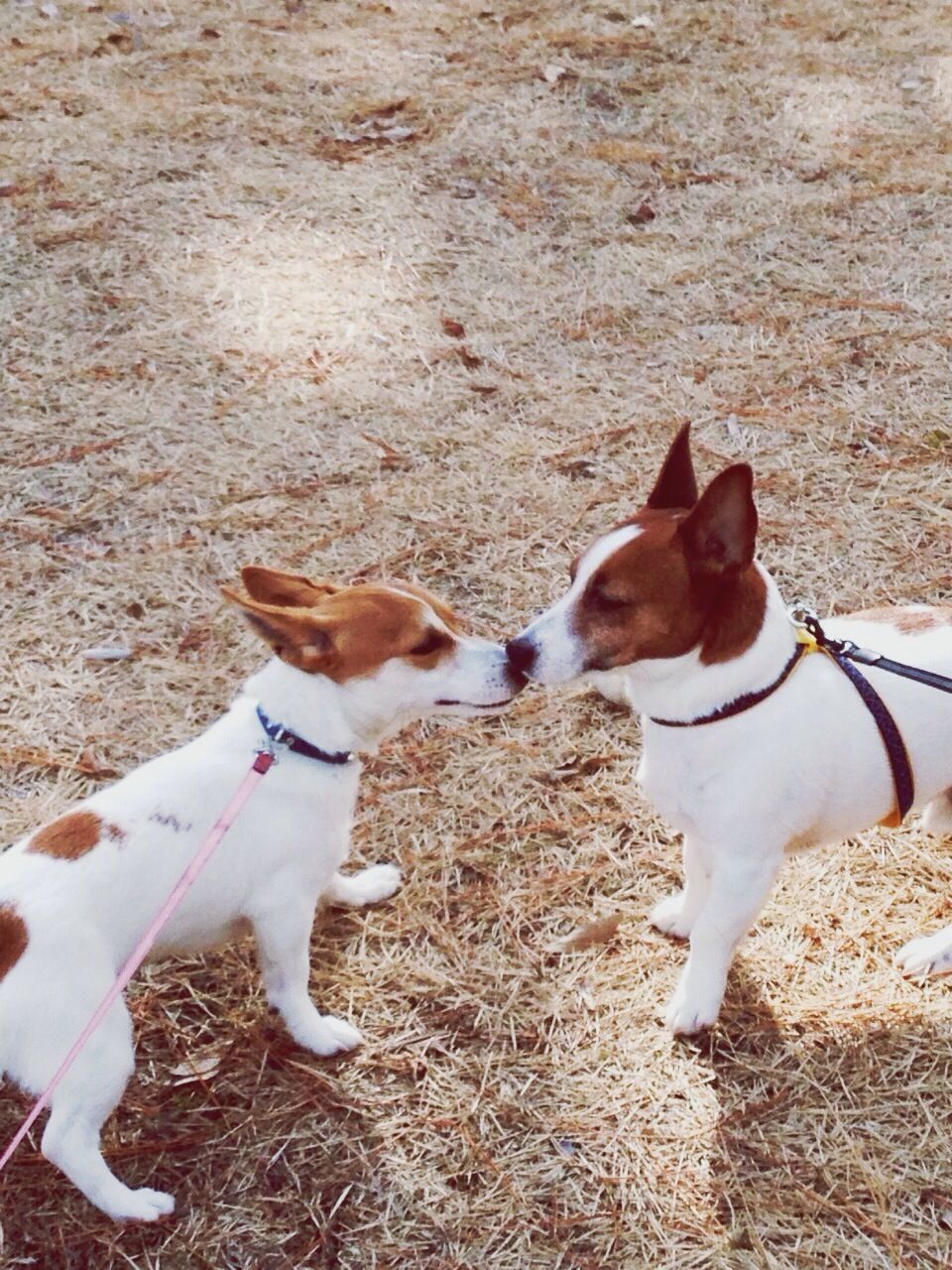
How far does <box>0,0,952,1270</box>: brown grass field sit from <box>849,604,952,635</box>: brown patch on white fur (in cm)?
77

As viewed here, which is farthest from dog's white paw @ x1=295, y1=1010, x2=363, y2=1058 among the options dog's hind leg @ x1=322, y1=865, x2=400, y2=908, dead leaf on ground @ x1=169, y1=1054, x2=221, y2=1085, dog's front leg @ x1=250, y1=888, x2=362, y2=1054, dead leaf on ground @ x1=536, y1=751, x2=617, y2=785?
dead leaf on ground @ x1=536, y1=751, x2=617, y2=785

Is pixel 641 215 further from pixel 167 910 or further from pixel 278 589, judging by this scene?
pixel 167 910

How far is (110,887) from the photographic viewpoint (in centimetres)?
243

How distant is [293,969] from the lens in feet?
8.90

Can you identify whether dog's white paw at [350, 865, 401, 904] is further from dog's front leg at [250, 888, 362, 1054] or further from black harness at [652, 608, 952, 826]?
black harness at [652, 608, 952, 826]

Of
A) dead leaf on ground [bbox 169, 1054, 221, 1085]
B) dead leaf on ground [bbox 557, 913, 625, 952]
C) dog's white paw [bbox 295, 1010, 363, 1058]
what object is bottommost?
dead leaf on ground [bbox 557, 913, 625, 952]

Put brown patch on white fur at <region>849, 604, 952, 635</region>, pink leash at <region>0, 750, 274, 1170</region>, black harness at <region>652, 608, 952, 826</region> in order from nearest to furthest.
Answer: pink leash at <region>0, 750, 274, 1170</region>
black harness at <region>652, 608, 952, 826</region>
brown patch on white fur at <region>849, 604, 952, 635</region>

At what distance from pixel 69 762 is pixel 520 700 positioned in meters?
1.38

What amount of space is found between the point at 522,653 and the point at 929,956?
53.1 inches

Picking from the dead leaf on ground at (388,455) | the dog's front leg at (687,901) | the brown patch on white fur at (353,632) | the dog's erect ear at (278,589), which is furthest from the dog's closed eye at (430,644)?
the dead leaf on ground at (388,455)

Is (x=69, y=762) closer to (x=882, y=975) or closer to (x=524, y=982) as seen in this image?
(x=524, y=982)

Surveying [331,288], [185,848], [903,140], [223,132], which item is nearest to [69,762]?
[185,848]

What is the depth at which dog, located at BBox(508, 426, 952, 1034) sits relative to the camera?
242cm

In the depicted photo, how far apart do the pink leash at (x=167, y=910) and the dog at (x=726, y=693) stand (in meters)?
0.64
